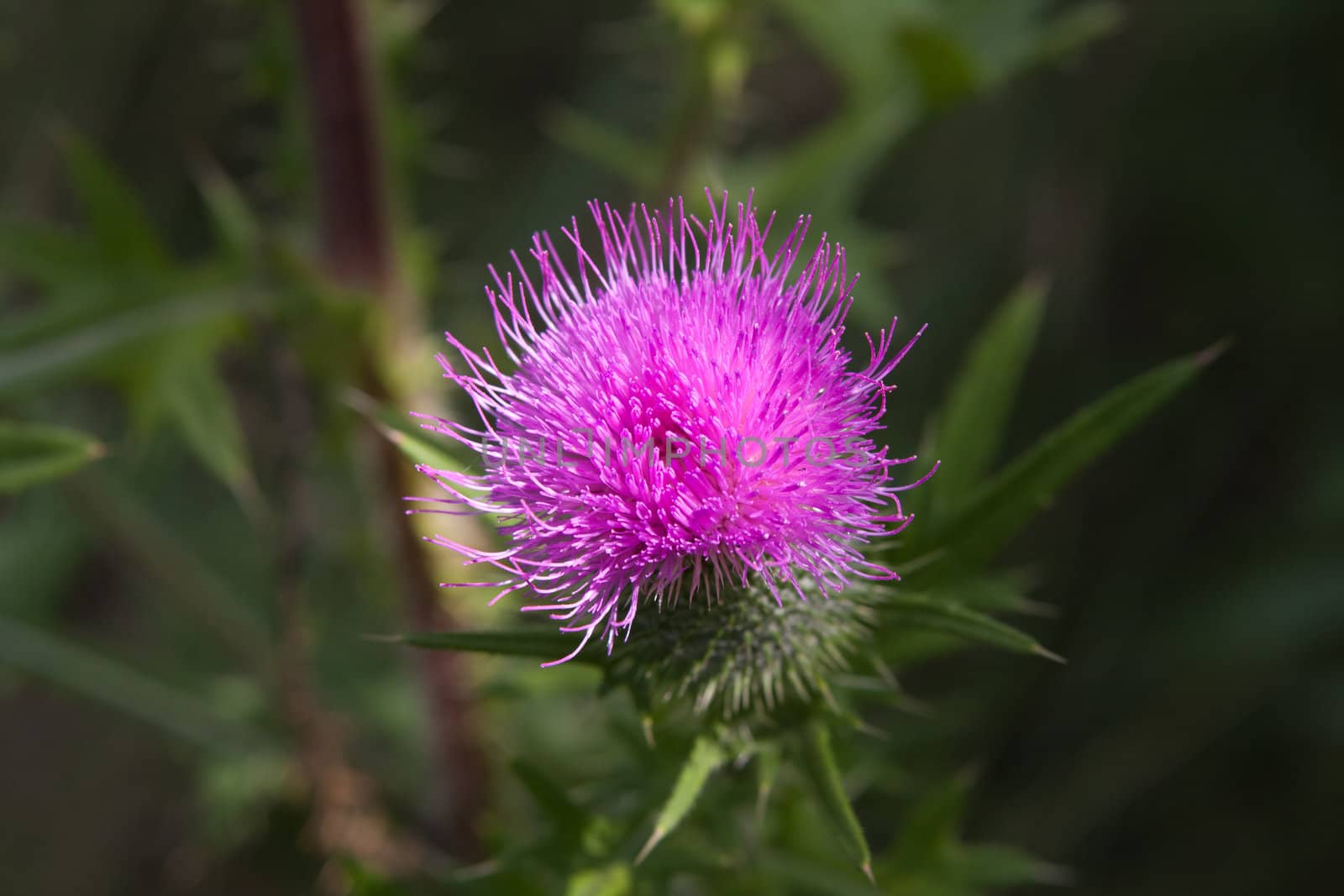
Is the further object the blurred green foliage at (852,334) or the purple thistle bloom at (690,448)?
the blurred green foliage at (852,334)

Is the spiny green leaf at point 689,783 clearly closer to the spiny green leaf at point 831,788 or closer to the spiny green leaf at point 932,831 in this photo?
the spiny green leaf at point 831,788

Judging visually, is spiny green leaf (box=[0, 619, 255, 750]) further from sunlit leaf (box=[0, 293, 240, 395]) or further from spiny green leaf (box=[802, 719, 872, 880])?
spiny green leaf (box=[802, 719, 872, 880])

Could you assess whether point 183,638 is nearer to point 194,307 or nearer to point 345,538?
point 345,538

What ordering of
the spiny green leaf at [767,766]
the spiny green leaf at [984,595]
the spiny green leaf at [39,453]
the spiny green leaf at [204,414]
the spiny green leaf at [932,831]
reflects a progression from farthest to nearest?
the spiny green leaf at [204,414] < the spiny green leaf at [932,831] < the spiny green leaf at [39,453] < the spiny green leaf at [984,595] < the spiny green leaf at [767,766]

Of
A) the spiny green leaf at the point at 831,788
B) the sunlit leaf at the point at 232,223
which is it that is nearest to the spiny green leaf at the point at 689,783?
the spiny green leaf at the point at 831,788

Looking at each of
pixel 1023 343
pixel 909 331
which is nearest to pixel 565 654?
pixel 1023 343

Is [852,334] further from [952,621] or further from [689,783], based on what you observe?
[689,783]

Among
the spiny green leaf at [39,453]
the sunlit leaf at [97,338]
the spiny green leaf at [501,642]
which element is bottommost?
the spiny green leaf at [501,642]
